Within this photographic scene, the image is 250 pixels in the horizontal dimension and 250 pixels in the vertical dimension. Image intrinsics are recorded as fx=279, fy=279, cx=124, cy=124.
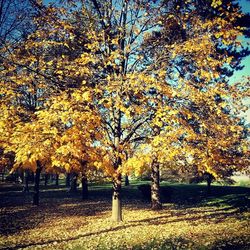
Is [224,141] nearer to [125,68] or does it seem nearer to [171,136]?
[171,136]

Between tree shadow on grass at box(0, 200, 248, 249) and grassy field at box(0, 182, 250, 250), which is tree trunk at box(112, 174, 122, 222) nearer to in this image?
grassy field at box(0, 182, 250, 250)

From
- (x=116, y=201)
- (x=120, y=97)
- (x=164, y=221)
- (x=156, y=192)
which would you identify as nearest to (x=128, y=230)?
(x=116, y=201)

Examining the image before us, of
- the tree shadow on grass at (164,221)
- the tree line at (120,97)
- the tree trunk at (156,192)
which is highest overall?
the tree line at (120,97)

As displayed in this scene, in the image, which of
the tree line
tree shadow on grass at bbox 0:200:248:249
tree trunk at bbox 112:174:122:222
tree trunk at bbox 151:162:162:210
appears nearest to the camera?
the tree line

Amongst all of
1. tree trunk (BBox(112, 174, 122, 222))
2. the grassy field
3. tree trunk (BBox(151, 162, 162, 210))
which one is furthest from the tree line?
tree trunk (BBox(151, 162, 162, 210))

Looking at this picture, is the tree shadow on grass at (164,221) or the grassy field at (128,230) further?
the tree shadow on grass at (164,221)

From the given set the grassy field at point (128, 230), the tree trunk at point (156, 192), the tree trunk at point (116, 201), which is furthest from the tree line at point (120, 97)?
the tree trunk at point (156, 192)

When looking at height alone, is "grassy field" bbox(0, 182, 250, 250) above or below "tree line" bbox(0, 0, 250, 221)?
below

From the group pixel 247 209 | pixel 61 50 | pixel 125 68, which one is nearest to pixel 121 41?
pixel 125 68

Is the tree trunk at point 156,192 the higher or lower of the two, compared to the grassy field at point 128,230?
higher

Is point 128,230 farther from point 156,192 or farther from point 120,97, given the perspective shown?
point 156,192

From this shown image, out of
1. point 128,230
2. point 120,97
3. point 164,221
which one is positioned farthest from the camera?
point 164,221

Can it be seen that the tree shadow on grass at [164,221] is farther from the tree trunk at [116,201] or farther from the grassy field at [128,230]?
the tree trunk at [116,201]

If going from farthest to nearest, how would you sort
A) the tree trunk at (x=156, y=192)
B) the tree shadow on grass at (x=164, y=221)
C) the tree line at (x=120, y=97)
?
1. the tree trunk at (x=156, y=192)
2. the tree shadow on grass at (x=164, y=221)
3. the tree line at (x=120, y=97)
